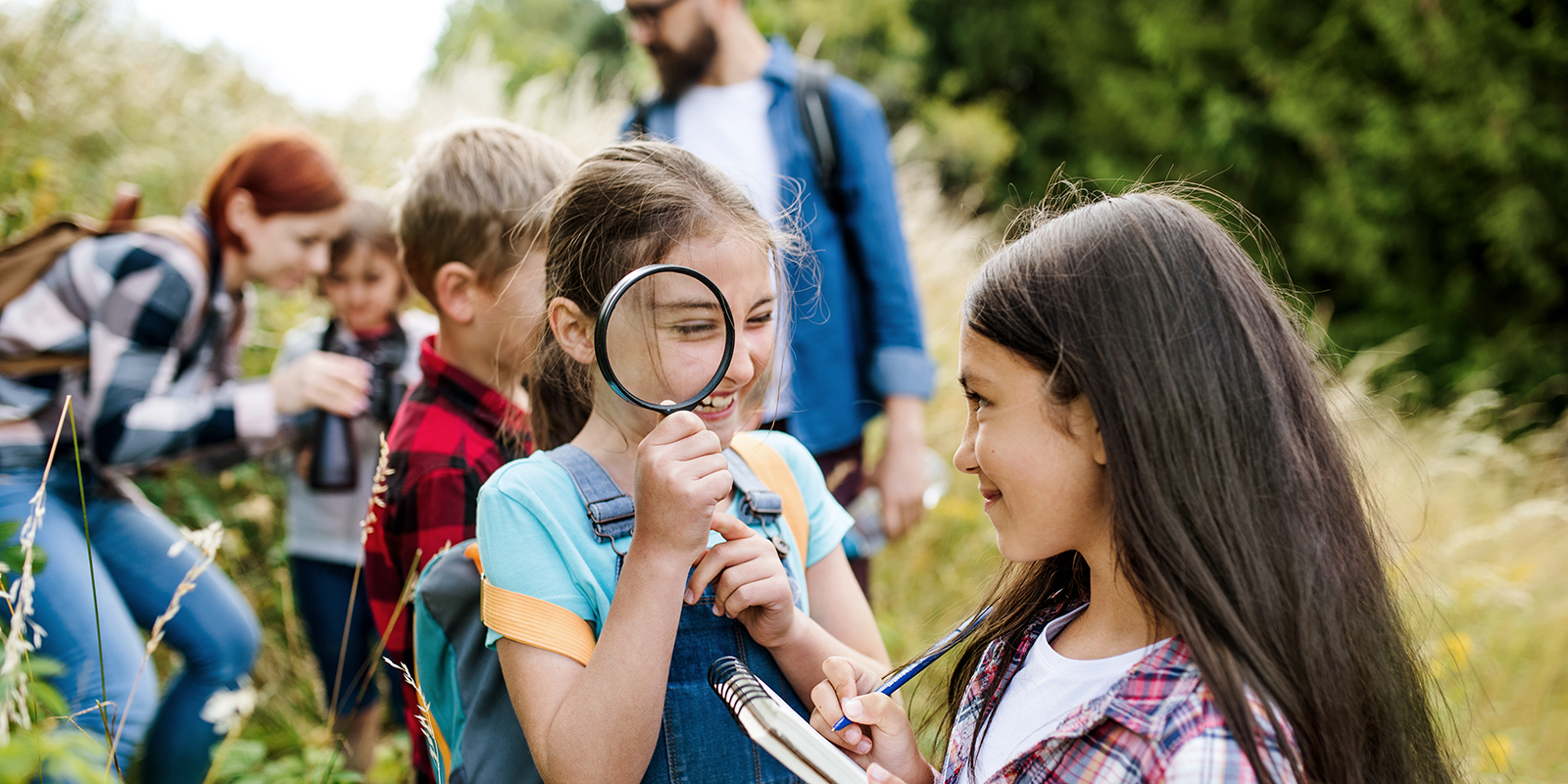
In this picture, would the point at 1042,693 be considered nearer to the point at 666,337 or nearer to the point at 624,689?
the point at 624,689

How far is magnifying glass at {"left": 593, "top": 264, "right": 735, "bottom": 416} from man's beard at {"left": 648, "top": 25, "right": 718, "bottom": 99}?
6.63ft

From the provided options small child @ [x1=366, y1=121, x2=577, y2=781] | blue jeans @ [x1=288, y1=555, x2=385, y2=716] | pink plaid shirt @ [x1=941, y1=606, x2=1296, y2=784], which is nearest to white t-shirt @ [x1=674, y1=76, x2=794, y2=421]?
small child @ [x1=366, y1=121, x2=577, y2=781]

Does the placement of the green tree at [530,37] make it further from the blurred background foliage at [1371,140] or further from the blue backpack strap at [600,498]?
the blue backpack strap at [600,498]

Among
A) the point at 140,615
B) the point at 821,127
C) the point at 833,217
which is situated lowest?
the point at 140,615

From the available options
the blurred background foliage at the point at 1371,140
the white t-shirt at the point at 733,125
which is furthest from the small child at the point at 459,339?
the blurred background foliage at the point at 1371,140

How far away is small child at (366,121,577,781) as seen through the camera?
74.6 inches

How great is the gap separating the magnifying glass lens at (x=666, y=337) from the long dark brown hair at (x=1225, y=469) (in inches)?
15.8

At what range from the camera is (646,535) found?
126cm

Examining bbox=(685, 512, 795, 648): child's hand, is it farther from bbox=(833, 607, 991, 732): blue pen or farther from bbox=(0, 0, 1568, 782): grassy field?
bbox=(0, 0, 1568, 782): grassy field

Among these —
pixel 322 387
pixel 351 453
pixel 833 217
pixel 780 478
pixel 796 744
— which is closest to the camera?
pixel 796 744

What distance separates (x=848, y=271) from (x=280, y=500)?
282cm

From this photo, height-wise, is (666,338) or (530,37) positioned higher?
(530,37)

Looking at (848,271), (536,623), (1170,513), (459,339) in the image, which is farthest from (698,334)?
(848,271)

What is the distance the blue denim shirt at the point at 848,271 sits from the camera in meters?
3.10
